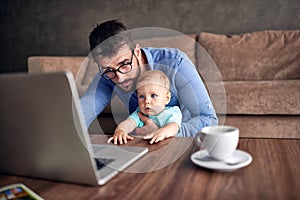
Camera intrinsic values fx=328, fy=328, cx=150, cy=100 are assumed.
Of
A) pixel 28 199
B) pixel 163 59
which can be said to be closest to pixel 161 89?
pixel 163 59

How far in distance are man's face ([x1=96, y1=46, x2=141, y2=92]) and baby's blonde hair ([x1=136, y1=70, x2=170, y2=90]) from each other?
→ 0.04 metres

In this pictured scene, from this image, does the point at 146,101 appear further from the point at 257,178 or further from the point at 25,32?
the point at 25,32

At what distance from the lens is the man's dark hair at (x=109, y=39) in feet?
3.73

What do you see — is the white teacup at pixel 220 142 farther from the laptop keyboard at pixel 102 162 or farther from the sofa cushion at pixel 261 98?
the sofa cushion at pixel 261 98

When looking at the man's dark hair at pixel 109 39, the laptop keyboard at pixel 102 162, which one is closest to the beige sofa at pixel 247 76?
the man's dark hair at pixel 109 39

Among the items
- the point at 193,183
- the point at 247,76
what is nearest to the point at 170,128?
the point at 193,183

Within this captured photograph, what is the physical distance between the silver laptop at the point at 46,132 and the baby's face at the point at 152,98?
433 mm

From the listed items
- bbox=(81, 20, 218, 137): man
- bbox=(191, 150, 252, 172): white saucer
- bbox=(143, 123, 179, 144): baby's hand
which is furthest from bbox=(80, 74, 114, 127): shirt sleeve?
bbox=(191, 150, 252, 172): white saucer

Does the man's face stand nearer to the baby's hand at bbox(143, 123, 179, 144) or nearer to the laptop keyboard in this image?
the baby's hand at bbox(143, 123, 179, 144)

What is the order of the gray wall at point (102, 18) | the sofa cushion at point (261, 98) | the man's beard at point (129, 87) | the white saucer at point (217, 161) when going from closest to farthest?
1. the white saucer at point (217, 161)
2. the man's beard at point (129, 87)
3. the sofa cushion at point (261, 98)
4. the gray wall at point (102, 18)

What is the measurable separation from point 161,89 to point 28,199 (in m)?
0.64

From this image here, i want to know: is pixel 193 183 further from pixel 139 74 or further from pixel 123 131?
pixel 139 74

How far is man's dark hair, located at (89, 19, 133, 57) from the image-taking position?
3.73 feet

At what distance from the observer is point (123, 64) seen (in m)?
1.15
